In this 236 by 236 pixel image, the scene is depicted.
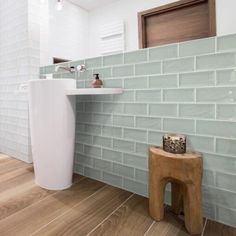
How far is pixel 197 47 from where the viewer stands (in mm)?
1000

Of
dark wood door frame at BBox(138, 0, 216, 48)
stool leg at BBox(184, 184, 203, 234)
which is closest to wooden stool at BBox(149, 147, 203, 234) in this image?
stool leg at BBox(184, 184, 203, 234)

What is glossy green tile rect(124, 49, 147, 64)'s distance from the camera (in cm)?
118

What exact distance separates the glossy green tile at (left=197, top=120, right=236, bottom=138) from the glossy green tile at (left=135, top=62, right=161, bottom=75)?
39 cm

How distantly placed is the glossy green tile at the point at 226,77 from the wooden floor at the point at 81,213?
0.72m

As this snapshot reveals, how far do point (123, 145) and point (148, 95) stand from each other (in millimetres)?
387

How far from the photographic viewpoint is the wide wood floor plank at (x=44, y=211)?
0.90m

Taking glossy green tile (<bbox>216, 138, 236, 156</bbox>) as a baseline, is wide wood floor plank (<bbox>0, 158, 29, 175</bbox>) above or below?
below

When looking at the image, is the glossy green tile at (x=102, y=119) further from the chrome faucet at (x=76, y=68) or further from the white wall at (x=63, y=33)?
the white wall at (x=63, y=33)

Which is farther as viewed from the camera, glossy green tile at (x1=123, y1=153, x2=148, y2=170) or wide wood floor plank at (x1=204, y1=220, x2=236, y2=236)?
glossy green tile at (x1=123, y1=153, x2=148, y2=170)

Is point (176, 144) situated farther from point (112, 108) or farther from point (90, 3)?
point (90, 3)

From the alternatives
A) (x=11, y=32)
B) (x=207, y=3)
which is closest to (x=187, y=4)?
(x=207, y=3)

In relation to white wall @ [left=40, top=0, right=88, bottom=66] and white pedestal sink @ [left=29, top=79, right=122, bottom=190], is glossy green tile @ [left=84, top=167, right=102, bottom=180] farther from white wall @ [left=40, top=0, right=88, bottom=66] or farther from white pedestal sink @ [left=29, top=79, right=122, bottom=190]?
white wall @ [left=40, top=0, right=88, bottom=66]

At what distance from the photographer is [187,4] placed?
192 centimetres

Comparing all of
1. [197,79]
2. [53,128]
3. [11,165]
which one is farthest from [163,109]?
[11,165]
